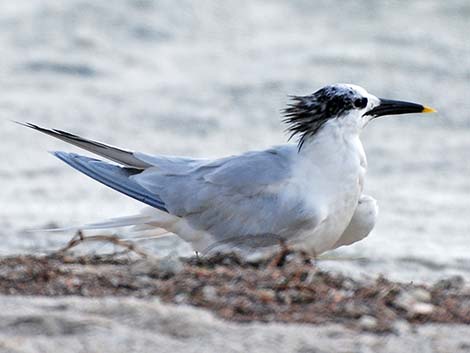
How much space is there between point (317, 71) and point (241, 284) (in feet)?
24.0

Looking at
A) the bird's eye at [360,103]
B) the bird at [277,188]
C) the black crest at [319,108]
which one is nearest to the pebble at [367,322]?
the bird at [277,188]

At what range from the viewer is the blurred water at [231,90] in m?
8.71

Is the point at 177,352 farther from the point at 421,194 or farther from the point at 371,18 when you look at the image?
the point at 371,18

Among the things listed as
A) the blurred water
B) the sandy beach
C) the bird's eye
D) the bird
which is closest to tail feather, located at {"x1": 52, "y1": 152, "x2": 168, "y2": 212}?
the bird

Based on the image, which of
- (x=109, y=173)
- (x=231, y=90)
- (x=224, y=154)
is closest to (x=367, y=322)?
(x=109, y=173)

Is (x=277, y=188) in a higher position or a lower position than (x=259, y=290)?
higher

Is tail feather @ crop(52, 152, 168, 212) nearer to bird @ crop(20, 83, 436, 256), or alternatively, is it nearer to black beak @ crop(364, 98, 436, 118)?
bird @ crop(20, 83, 436, 256)

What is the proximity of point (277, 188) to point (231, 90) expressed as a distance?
565 cm

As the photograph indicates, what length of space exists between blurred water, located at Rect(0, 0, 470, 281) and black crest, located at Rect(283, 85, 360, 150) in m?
1.66

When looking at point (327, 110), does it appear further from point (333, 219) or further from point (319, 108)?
point (333, 219)

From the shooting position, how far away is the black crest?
19.0 ft

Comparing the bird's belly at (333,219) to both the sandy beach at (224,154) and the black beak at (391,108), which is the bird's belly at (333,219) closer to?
the sandy beach at (224,154)

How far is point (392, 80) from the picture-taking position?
37.7 ft

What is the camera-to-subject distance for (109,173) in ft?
19.7
